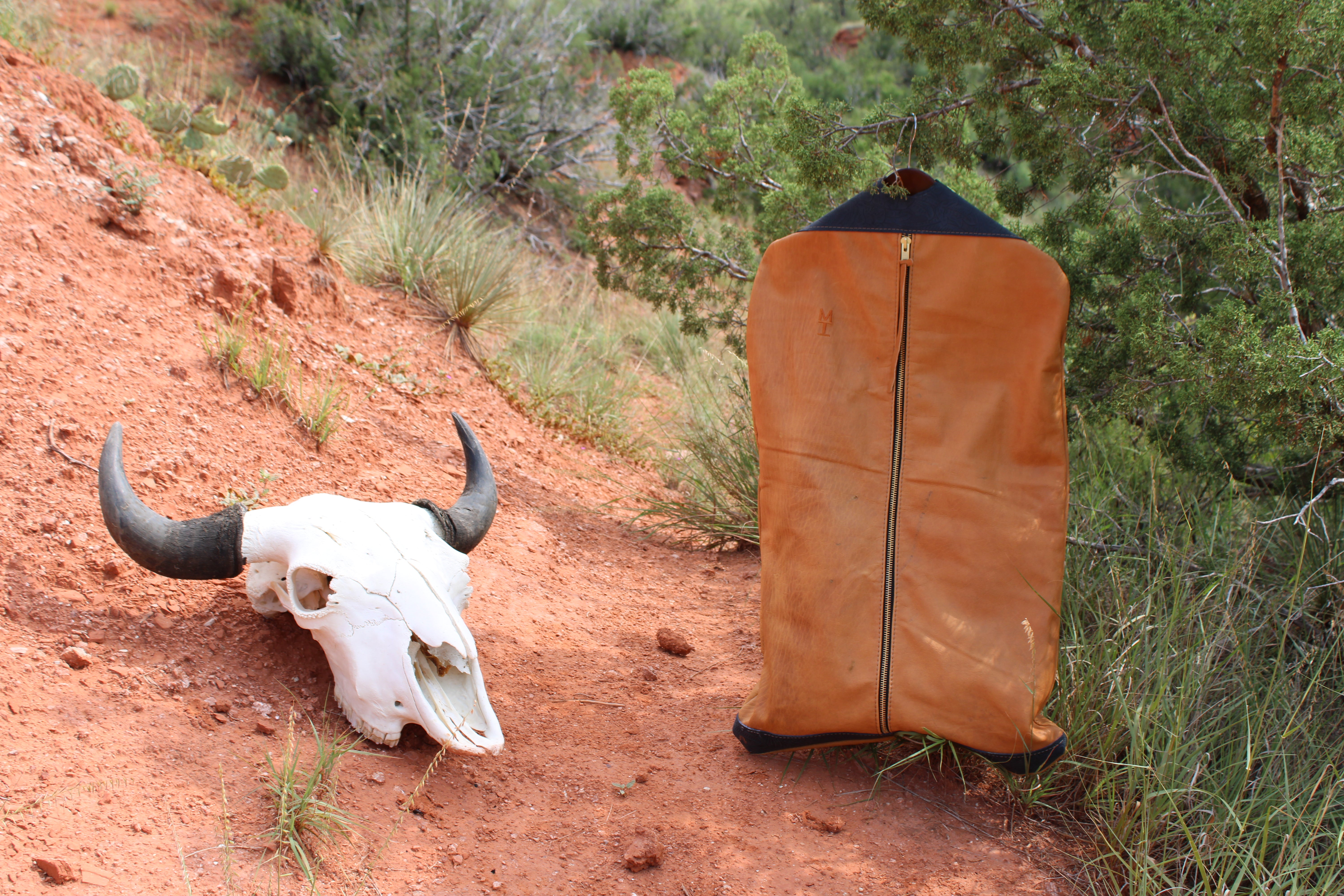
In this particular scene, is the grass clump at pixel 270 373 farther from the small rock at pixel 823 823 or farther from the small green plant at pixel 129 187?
the small rock at pixel 823 823

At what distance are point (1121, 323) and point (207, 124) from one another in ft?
15.3

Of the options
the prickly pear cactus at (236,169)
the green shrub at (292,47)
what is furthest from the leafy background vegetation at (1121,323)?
the green shrub at (292,47)

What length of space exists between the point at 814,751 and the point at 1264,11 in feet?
7.44

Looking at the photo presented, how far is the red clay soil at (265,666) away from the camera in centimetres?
224

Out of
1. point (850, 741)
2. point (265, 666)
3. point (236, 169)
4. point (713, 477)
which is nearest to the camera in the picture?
point (850, 741)

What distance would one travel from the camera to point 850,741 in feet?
8.47

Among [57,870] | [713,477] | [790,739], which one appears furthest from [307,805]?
[713,477]

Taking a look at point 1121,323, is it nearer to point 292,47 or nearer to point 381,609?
point 381,609

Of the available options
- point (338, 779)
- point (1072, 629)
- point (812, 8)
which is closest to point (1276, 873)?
point (1072, 629)

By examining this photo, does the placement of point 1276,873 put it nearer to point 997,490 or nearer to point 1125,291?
point 997,490

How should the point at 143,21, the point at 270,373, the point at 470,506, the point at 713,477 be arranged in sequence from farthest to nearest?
the point at 143,21 < the point at 713,477 < the point at 270,373 < the point at 470,506

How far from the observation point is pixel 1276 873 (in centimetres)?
222

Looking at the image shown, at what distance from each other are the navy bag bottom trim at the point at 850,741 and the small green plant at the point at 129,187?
3.42 metres

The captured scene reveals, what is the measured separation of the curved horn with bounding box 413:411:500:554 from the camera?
2.86m
